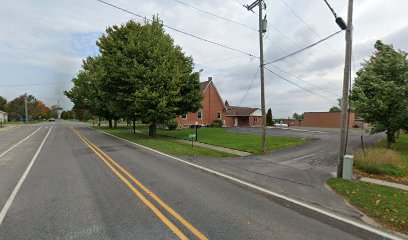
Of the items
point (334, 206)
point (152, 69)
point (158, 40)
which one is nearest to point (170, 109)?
point (152, 69)

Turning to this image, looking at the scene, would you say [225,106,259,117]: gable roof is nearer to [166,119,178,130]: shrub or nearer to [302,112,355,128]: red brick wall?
[302,112,355,128]: red brick wall

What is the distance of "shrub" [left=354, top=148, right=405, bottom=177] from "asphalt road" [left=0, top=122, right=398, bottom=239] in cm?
684

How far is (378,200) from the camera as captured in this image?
277 inches

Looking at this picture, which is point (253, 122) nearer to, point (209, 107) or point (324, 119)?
point (209, 107)

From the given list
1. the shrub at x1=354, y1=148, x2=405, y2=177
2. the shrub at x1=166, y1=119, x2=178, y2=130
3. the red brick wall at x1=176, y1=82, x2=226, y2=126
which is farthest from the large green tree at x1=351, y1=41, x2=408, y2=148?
the red brick wall at x1=176, y1=82, x2=226, y2=126

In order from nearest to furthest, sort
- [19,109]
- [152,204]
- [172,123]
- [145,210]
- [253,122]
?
[145,210] → [152,204] → [172,123] → [253,122] → [19,109]

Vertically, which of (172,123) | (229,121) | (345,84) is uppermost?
(345,84)

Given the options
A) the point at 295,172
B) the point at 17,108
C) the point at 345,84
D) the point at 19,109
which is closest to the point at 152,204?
the point at 295,172

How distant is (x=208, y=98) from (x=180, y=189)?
126 feet

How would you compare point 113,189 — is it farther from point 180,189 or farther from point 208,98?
point 208,98

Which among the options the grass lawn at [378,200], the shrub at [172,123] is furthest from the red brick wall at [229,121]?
the grass lawn at [378,200]

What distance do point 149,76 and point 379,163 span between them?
16.9 meters

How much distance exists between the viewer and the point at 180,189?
7.49m

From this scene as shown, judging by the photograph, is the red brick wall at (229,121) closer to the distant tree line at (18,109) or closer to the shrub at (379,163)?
the shrub at (379,163)
